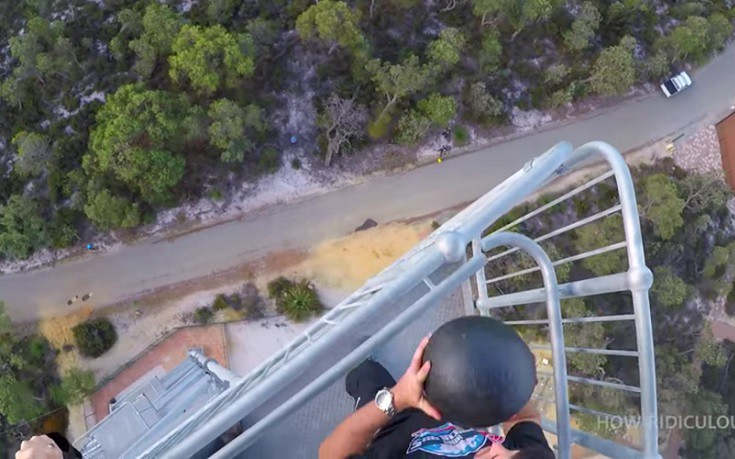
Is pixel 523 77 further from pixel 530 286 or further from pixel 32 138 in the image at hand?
pixel 32 138

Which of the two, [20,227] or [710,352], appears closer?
[20,227]

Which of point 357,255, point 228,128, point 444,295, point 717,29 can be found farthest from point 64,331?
point 717,29

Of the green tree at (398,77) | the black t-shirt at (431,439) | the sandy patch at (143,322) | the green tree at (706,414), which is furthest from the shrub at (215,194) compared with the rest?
the green tree at (706,414)

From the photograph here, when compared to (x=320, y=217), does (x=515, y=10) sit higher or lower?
higher

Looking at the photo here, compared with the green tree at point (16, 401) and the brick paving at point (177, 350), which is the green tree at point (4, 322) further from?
the brick paving at point (177, 350)

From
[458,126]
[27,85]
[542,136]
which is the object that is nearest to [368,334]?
[458,126]

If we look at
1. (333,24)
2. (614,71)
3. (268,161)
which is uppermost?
(333,24)

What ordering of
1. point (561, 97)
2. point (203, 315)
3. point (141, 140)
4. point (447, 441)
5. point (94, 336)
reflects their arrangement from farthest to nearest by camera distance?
point (561, 97) < point (203, 315) < point (94, 336) < point (141, 140) < point (447, 441)

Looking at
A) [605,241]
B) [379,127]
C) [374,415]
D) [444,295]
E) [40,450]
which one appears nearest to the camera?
[444,295]

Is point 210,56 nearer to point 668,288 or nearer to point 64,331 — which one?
point 64,331
